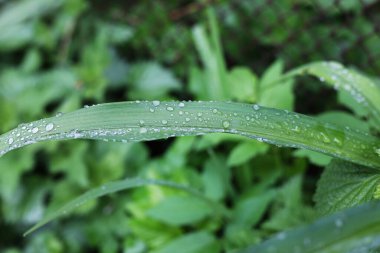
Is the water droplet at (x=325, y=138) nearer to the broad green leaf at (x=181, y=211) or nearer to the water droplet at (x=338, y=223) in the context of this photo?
the water droplet at (x=338, y=223)

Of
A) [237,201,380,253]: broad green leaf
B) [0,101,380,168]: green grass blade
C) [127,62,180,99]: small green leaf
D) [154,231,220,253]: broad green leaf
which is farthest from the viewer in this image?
[127,62,180,99]: small green leaf

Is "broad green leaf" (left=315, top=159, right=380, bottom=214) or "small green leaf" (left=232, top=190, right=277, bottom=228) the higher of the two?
"small green leaf" (left=232, top=190, right=277, bottom=228)

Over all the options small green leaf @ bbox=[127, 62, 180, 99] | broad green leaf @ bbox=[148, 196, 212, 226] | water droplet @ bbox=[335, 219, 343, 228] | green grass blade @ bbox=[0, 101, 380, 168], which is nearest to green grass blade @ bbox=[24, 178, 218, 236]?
green grass blade @ bbox=[0, 101, 380, 168]

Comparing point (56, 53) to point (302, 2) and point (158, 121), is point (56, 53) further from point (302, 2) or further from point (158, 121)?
point (158, 121)

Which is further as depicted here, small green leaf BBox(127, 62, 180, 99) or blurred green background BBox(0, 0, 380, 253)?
small green leaf BBox(127, 62, 180, 99)

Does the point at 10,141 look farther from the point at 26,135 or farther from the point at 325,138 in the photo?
the point at 325,138

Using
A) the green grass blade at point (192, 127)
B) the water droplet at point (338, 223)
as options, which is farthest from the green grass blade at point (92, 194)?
the water droplet at point (338, 223)

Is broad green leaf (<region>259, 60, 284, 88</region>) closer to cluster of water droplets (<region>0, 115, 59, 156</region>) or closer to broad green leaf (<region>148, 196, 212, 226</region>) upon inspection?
broad green leaf (<region>148, 196, 212, 226</region>)
